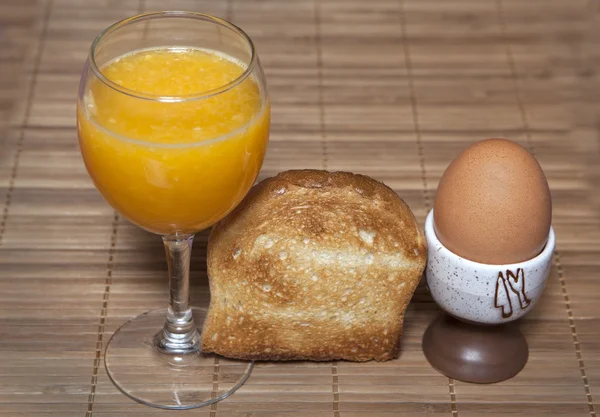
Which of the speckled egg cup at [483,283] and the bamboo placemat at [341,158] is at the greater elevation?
the speckled egg cup at [483,283]

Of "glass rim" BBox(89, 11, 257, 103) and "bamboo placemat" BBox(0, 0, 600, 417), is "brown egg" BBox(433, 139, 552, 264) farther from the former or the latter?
"glass rim" BBox(89, 11, 257, 103)

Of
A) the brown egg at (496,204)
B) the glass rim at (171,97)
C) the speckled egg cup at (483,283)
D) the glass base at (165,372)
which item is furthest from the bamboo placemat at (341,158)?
the glass rim at (171,97)

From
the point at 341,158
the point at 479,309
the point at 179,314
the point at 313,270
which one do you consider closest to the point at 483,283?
the point at 479,309

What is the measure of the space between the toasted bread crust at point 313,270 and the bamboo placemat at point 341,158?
6 centimetres

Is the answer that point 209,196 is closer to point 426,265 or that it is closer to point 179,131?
point 179,131

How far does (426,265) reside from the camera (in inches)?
65.5

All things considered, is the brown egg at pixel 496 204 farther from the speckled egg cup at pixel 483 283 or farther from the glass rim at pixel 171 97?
the glass rim at pixel 171 97

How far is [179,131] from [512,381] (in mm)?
698

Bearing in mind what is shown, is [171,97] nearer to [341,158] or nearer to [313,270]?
[313,270]

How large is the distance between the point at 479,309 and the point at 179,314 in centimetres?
50

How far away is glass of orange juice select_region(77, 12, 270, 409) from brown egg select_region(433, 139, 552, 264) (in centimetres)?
31

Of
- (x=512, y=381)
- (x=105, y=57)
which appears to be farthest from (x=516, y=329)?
(x=105, y=57)

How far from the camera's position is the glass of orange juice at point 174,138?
142 centimetres

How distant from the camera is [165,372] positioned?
5.62 feet
